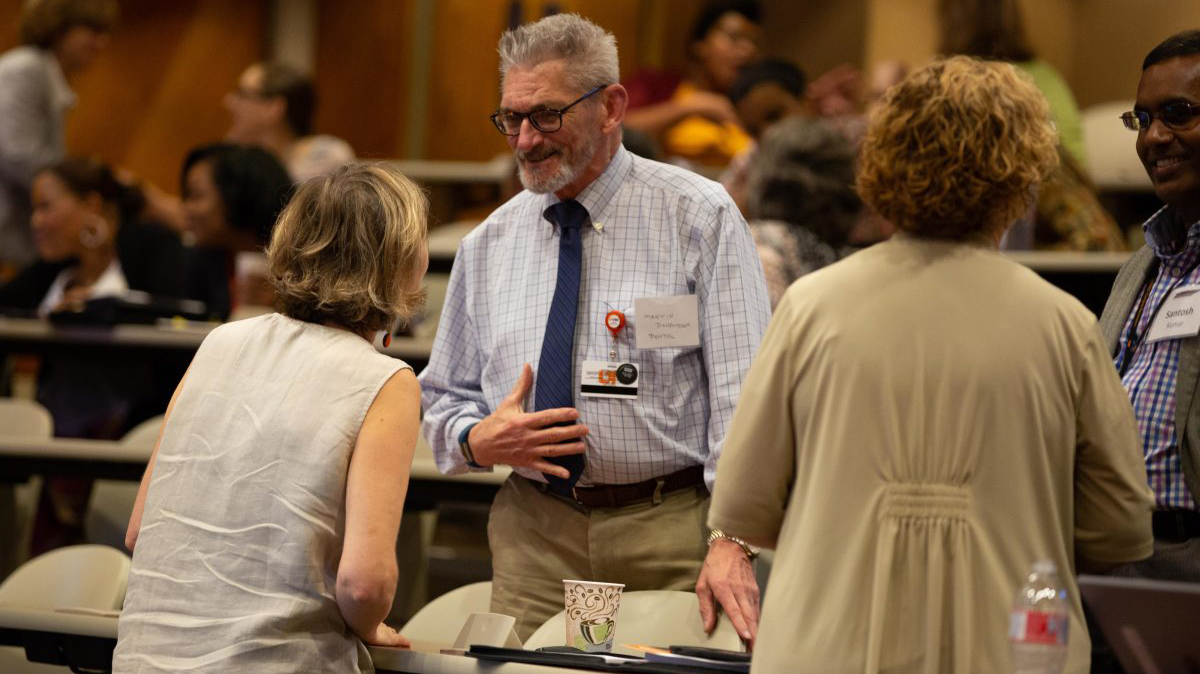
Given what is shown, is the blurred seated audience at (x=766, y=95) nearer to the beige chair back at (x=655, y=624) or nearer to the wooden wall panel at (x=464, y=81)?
the beige chair back at (x=655, y=624)

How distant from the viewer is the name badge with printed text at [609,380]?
2.69m

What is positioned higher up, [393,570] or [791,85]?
[791,85]

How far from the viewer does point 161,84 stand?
29.2 feet

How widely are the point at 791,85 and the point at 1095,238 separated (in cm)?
169

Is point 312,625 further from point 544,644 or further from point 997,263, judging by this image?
point 997,263

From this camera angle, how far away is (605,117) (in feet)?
9.29

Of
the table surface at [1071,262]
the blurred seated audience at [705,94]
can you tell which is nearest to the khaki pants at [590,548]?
the table surface at [1071,262]

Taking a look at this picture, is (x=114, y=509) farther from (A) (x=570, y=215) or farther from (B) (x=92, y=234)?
(A) (x=570, y=215)

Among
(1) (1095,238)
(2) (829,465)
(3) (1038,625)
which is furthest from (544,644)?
(1) (1095,238)

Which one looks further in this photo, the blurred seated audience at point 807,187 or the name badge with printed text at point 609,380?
the blurred seated audience at point 807,187

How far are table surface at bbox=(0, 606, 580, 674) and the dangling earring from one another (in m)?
3.33

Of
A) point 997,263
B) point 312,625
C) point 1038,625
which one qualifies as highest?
point 997,263

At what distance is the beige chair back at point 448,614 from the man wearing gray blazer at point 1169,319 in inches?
51.1

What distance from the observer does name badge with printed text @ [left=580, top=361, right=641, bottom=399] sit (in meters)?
2.69
